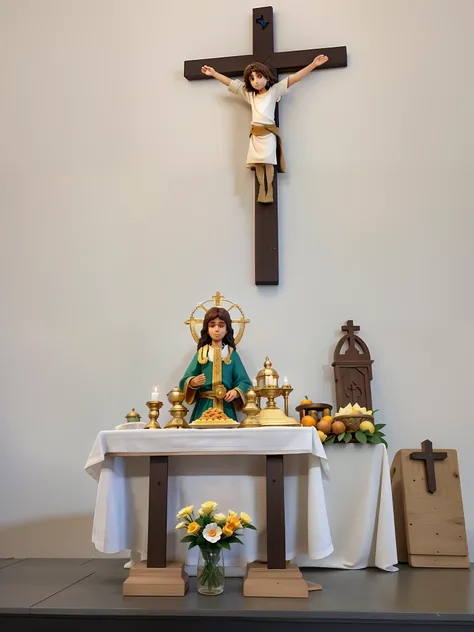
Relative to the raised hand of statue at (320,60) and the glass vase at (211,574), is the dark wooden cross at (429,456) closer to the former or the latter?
the glass vase at (211,574)

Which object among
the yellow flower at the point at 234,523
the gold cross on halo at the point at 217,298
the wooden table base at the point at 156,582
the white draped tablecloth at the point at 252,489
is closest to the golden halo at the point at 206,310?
the gold cross on halo at the point at 217,298

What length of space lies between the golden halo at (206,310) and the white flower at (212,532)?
149cm

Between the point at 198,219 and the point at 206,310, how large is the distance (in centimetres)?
85

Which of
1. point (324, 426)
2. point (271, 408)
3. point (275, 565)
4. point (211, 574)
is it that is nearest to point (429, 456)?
point (324, 426)

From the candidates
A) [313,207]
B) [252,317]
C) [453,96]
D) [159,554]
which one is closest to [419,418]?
[252,317]

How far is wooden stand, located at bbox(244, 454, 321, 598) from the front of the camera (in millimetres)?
2381

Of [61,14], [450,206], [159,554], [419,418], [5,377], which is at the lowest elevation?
[159,554]

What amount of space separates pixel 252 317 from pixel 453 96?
2190 millimetres

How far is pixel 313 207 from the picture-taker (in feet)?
13.9

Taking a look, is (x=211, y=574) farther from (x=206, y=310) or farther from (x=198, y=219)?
(x=198, y=219)

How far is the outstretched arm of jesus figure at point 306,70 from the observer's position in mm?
4273

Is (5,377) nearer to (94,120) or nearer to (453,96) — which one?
(94,120)

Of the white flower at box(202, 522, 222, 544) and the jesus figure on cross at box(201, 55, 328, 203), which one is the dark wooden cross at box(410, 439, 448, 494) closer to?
the white flower at box(202, 522, 222, 544)

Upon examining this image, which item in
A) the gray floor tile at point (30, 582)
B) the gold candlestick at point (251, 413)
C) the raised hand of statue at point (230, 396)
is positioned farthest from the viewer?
the raised hand of statue at point (230, 396)
